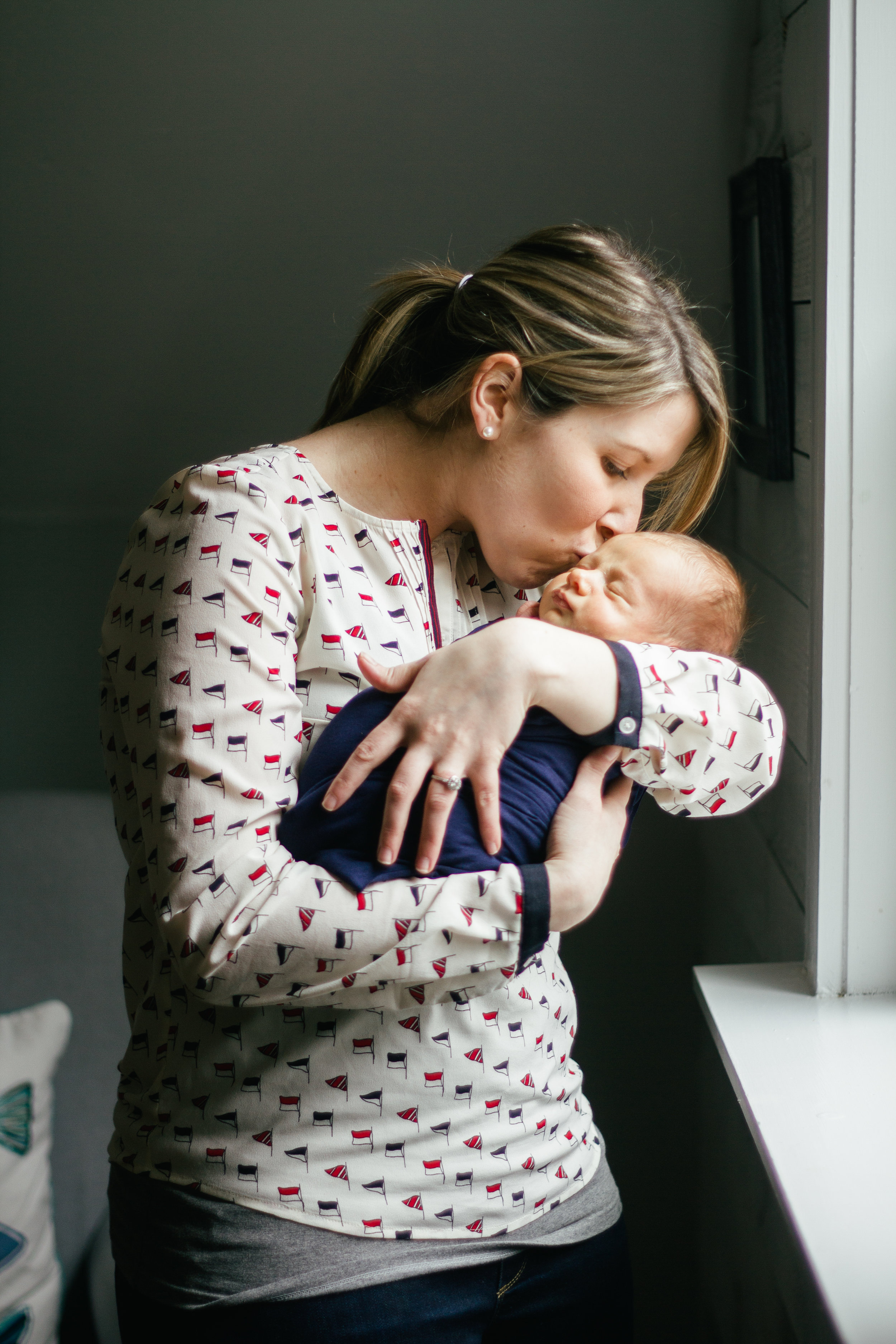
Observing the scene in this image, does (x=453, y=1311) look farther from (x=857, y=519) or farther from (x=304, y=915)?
(x=857, y=519)

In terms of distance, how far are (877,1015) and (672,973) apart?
837 mm

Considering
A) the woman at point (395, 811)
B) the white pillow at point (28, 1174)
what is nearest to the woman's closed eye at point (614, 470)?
the woman at point (395, 811)

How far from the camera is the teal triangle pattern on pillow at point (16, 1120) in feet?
5.22

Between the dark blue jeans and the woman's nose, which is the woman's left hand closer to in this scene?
the woman's nose

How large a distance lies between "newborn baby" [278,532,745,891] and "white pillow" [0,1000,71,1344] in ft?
3.37

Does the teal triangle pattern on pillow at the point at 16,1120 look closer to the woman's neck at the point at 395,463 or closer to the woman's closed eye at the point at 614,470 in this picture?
the woman's neck at the point at 395,463

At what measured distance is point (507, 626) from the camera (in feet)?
3.07

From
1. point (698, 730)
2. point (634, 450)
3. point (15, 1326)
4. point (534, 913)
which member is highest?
point (634, 450)

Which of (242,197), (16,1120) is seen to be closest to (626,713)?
(16,1120)

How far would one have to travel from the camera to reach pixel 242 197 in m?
1.83

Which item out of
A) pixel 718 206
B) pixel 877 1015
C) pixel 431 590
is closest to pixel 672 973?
pixel 877 1015

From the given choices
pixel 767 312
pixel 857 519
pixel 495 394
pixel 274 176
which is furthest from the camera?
pixel 274 176

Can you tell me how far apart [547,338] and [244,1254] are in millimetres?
881

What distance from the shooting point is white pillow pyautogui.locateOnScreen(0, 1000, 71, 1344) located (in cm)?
150
